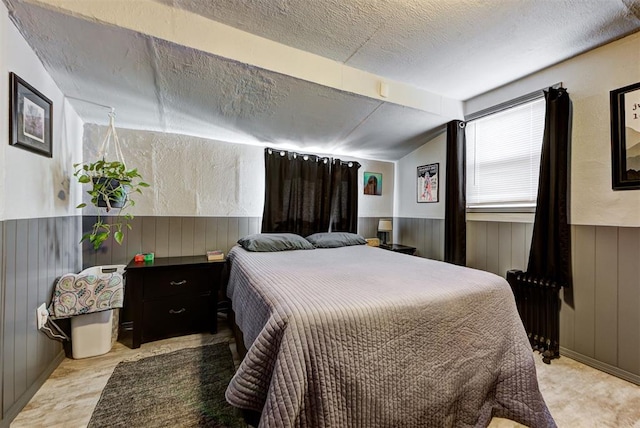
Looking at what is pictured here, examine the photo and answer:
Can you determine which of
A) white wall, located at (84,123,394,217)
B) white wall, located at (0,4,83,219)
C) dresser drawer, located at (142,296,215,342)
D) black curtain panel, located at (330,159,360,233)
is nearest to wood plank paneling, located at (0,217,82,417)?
white wall, located at (0,4,83,219)

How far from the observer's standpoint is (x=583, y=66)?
6.74 ft

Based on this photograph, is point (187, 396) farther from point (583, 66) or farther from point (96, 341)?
point (583, 66)

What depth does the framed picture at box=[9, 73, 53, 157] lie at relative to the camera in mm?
1381

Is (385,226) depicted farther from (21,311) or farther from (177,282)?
(21,311)

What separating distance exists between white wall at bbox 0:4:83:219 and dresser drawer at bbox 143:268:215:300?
2.72 ft

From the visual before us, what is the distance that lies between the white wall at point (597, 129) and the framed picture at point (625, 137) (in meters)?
0.04

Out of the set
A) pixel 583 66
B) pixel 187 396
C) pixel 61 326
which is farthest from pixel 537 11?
pixel 61 326

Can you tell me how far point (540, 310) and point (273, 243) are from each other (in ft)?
8.07

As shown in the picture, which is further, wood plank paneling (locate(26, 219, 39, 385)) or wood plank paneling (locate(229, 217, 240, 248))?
wood plank paneling (locate(229, 217, 240, 248))

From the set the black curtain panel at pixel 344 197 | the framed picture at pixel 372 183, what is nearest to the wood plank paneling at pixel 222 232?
the black curtain panel at pixel 344 197

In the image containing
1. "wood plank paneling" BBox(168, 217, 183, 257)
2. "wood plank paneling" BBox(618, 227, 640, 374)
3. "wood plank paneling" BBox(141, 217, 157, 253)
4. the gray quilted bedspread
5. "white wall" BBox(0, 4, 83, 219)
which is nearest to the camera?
the gray quilted bedspread

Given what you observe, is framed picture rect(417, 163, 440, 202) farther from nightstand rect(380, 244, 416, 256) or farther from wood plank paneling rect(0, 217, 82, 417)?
wood plank paneling rect(0, 217, 82, 417)

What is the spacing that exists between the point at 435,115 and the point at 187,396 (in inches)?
126

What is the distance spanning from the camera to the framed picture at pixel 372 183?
3.87 meters
